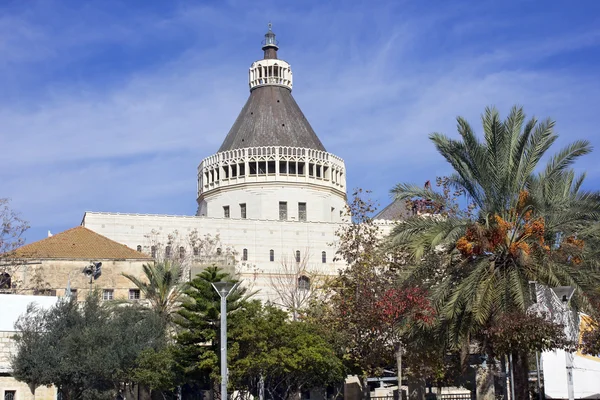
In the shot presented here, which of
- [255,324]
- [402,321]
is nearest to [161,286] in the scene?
[255,324]

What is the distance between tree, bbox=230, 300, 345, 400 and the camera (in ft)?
89.8

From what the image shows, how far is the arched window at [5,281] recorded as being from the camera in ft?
155

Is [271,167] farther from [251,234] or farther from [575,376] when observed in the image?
[575,376]

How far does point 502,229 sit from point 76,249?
34.9 meters

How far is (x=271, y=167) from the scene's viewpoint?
2953 inches

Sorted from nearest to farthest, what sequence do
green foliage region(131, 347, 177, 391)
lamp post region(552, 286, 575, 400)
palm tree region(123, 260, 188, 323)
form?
lamp post region(552, 286, 575, 400)
green foliage region(131, 347, 177, 391)
palm tree region(123, 260, 188, 323)

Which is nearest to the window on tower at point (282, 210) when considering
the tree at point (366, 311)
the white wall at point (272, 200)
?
the white wall at point (272, 200)

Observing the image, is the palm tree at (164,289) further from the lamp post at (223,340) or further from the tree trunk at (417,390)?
the lamp post at (223,340)

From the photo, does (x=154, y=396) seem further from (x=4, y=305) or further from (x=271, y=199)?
(x=271, y=199)

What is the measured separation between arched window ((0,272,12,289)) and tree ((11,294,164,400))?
16.9 m

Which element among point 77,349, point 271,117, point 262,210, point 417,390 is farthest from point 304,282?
point 77,349

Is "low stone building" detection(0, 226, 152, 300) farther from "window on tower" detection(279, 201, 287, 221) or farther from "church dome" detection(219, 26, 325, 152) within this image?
"church dome" detection(219, 26, 325, 152)

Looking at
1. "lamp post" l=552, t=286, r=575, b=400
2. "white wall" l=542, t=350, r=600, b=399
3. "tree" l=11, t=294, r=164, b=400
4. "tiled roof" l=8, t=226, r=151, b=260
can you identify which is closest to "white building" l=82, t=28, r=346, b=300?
"tiled roof" l=8, t=226, r=151, b=260

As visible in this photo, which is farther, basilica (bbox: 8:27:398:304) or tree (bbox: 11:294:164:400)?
basilica (bbox: 8:27:398:304)
